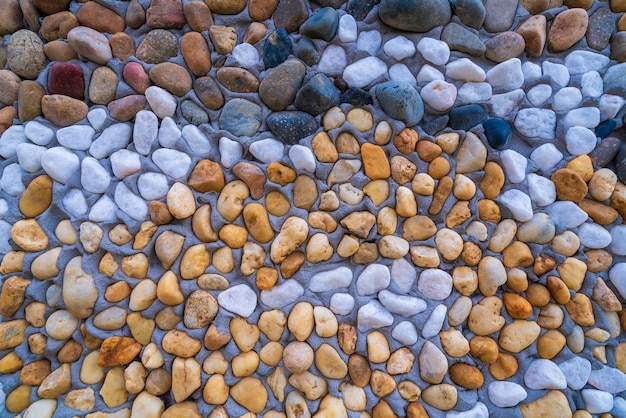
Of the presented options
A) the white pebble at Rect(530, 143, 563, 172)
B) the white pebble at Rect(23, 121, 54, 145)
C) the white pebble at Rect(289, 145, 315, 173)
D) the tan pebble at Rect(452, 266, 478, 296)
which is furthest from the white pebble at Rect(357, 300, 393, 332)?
the white pebble at Rect(23, 121, 54, 145)

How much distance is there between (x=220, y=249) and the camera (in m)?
0.65

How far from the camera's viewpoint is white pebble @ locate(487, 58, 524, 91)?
2.17ft

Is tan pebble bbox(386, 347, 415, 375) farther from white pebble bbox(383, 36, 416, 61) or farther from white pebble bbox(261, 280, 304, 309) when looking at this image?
white pebble bbox(383, 36, 416, 61)

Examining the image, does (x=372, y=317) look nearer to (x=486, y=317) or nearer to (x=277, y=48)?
(x=486, y=317)

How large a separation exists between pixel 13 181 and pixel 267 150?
385mm

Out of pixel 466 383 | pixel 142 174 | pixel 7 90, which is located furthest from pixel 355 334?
pixel 7 90

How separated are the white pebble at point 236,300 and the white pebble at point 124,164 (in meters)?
0.22

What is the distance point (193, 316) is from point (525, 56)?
2.10 feet

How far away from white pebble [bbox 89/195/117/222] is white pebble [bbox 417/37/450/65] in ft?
1.69

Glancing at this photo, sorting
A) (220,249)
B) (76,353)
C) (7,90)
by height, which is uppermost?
(7,90)

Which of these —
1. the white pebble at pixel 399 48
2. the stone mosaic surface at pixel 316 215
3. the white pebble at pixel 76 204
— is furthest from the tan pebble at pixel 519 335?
the white pebble at pixel 76 204

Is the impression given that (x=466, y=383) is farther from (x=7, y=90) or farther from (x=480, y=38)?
(x=7, y=90)

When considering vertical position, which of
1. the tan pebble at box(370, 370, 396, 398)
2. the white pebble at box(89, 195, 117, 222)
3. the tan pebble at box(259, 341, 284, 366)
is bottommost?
the tan pebble at box(370, 370, 396, 398)

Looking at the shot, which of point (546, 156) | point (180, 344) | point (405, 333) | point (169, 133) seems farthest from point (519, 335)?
point (169, 133)
